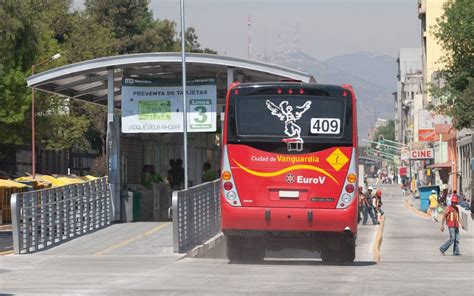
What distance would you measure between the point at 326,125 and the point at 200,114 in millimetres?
11120

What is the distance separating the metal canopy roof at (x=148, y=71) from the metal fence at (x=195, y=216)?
10.7 ft

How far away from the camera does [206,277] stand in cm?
1911

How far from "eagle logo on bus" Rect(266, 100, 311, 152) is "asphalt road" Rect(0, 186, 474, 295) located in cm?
234

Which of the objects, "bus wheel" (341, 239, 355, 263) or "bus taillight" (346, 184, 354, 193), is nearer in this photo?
"bus taillight" (346, 184, 354, 193)

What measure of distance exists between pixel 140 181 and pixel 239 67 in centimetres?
726

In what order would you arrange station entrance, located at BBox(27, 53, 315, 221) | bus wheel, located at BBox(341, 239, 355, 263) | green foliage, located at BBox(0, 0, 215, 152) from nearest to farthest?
1. bus wheel, located at BBox(341, 239, 355, 263)
2. station entrance, located at BBox(27, 53, 315, 221)
3. green foliage, located at BBox(0, 0, 215, 152)

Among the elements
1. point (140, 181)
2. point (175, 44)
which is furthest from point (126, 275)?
point (175, 44)

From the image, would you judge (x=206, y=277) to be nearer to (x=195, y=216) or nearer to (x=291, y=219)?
(x=291, y=219)

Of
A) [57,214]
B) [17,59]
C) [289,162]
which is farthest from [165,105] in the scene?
[17,59]

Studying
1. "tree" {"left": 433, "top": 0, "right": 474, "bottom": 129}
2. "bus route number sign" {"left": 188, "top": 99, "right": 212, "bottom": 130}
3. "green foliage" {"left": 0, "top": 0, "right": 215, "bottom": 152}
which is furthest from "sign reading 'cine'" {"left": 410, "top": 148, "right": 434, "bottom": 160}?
"bus route number sign" {"left": 188, "top": 99, "right": 212, "bottom": 130}

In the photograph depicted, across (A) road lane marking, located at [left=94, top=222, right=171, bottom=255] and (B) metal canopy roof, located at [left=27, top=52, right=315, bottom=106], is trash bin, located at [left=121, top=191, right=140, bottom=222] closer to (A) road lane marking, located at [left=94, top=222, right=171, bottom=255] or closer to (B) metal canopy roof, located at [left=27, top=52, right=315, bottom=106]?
(A) road lane marking, located at [left=94, top=222, right=171, bottom=255]

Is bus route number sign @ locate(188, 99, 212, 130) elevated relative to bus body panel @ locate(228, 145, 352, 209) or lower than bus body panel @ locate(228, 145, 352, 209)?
elevated

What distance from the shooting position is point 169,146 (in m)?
41.9

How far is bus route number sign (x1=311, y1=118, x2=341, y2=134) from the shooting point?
77.3 ft
